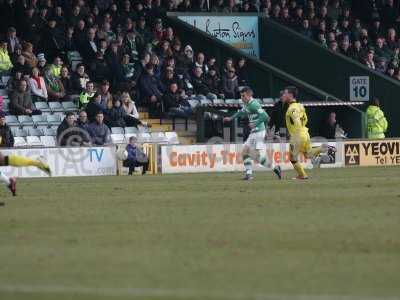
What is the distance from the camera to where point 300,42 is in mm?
41688

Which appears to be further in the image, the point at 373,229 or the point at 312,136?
the point at 312,136

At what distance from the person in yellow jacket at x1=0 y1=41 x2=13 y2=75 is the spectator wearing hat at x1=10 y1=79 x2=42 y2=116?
1184mm

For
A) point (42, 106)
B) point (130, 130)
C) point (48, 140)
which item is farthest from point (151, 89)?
point (48, 140)

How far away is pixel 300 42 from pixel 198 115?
23.9 ft

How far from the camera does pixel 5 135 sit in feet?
101

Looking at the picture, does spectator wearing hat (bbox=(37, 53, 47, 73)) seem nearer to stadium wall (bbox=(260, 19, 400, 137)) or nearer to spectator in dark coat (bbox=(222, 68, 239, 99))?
spectator in dark coat (bbox=(222, 68, 239, 99))

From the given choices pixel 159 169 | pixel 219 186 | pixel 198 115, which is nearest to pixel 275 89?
pixel 198 115

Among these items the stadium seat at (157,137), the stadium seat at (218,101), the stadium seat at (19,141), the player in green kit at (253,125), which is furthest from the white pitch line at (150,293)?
the stadium seat at (218,101)

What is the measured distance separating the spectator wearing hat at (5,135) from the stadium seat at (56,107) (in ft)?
9.70

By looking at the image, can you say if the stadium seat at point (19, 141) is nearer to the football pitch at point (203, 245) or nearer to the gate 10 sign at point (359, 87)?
the football pitch at point (203, 245)

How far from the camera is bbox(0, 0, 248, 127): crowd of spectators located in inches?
1334

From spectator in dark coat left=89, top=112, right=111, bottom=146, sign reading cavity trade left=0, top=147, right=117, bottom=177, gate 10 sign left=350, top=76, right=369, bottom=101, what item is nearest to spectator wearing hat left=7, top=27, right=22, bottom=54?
spectator in dark coat left=89, top=112, right=111, bottom=146

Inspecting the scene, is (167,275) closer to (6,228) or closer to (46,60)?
(6,228)

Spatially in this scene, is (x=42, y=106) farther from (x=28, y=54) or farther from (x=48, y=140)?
(x=48, y=140)
